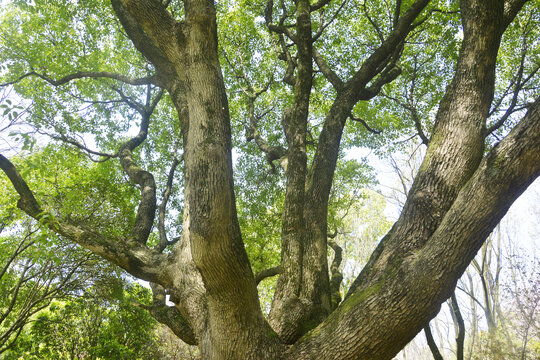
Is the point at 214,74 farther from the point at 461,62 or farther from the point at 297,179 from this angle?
the point at 461,62

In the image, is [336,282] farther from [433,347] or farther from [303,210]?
[433,347]

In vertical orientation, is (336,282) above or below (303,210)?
below

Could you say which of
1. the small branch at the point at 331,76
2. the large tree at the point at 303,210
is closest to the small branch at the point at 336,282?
the large tree at the point at 303,210

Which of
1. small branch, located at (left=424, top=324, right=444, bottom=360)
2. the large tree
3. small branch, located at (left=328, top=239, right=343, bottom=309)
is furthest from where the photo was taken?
small branch, located at (left=424, top=324, right=444, bottom=360)

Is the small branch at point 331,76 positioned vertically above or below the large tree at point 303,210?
above

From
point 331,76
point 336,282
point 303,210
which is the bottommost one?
point 336,282

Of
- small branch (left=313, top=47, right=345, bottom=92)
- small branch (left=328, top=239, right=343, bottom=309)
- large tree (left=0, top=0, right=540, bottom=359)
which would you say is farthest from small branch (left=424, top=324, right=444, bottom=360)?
small branch (left=313, top=47, right=345, bottom=92)

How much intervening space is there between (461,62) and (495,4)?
565mm

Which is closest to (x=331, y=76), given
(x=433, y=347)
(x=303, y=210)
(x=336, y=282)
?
(x=303, y=210)

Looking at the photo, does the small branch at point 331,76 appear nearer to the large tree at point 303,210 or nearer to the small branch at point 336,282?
the large tree at point 303,210

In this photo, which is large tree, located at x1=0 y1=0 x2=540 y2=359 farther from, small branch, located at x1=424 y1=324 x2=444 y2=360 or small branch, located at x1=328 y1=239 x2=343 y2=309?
small branch, located at x1=424 y1=324 x2=444 y2=360

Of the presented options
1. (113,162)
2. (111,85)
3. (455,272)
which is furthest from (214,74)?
(113,162)

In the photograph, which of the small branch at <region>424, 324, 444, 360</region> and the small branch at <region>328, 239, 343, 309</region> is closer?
the small branch at <region>328, 239, 343, 309</region>

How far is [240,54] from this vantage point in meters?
8.59
